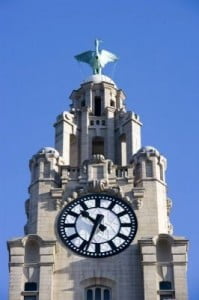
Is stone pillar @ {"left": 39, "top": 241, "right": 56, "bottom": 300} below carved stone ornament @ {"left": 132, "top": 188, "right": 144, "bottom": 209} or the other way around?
below

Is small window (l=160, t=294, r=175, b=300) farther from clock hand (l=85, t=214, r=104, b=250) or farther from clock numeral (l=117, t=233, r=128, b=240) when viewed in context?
clock hand (l=85, t=214, r=104, b=250)

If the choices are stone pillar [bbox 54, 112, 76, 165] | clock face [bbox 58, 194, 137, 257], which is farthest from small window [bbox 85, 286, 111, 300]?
stone pillar [bbox 54, 112, 76, 165]

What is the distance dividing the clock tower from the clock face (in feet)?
0.14

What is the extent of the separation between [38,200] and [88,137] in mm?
6252

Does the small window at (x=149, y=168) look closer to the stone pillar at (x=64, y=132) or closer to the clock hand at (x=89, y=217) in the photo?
the clock hand at (x=89, y=217)

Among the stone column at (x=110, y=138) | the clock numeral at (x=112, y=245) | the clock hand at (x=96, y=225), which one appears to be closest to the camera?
the clock numeral at (x=112, y=245)

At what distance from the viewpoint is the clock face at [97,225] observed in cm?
5666

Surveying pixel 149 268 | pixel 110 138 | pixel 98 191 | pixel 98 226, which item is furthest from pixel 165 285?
pixel 110 138

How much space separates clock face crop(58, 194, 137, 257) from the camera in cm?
5666

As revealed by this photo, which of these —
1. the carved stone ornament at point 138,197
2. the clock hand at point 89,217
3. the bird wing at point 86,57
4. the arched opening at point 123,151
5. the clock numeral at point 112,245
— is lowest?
the clock numeral at point 112,245

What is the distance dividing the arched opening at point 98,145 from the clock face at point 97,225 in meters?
5.96

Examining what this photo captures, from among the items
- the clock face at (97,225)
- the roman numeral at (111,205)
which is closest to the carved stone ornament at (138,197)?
the clock face at (97,225)

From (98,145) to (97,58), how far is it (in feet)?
21.8

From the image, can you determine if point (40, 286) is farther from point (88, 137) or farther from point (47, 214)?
point (88, 137)
